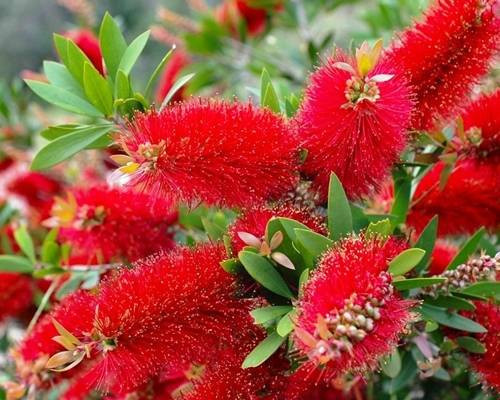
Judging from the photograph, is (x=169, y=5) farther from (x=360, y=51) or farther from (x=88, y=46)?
(x=360, y=51)

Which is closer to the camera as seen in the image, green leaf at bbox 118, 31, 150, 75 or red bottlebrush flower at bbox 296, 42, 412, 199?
red bottlebrush flower at bbox 296, 42, 412, 199

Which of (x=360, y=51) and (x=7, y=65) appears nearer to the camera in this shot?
(x=360, y=51)

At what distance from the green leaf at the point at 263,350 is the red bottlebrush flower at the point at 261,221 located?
0.09m

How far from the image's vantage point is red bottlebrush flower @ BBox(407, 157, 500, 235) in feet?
2.56

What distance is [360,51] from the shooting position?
0.60 m

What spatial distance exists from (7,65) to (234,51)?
19.8 ft

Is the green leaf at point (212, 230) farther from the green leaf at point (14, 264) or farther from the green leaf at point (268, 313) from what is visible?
the green leaf at point (14, 264)

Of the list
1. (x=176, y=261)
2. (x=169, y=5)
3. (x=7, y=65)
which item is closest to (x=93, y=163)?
(x=176, y=261)

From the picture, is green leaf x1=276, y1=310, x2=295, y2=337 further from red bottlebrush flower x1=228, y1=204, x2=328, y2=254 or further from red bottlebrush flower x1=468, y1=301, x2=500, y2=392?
red bottlebrush flower x1=468, y1=301, x2=500, y2=392

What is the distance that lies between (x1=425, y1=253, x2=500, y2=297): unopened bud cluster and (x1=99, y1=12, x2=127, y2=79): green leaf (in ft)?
1.33

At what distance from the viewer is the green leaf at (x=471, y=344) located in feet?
2.26

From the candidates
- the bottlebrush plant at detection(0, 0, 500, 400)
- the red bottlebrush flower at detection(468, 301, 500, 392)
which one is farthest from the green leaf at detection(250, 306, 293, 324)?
the red bottlebrush flower at detection(468, 301, 500, 392)

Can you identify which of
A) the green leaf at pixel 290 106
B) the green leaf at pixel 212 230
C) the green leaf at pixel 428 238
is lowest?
the green leaf at pixel 428 238

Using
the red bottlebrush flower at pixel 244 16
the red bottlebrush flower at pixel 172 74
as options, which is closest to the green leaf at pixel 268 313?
the red bottlebrush flower at pixel 172 74
